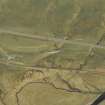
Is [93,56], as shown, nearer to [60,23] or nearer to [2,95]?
[60,23]

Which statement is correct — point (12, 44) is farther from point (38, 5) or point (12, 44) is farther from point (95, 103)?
point (95, 103)

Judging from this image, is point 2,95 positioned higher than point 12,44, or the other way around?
point 12,44

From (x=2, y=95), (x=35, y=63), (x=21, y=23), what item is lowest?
(x=2, y=95)

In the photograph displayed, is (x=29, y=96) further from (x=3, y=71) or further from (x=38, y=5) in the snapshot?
(x=38, y=5)

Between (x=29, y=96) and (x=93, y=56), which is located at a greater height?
(x=93, y=56)

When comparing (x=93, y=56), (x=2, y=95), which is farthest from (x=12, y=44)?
(x=93, y=56)

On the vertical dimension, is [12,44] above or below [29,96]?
above

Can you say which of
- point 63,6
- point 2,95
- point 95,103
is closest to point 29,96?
point 2,95
